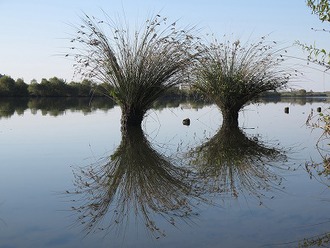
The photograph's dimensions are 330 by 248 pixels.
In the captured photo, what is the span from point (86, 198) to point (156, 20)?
528 centimetres

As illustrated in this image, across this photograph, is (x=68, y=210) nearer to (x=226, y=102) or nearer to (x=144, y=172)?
(x=144, y=172)

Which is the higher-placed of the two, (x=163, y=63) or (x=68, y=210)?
(x=163, y=63)

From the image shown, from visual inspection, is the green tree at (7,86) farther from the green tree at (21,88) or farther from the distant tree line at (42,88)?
the green tree at (21,88)

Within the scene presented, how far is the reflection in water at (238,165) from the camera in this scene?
333 centimetres

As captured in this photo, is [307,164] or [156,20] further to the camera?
[156,20]

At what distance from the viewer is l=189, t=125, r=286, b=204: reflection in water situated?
333 cm

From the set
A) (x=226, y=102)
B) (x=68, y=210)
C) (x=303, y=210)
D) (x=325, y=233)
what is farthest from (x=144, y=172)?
(x=226, y=102)

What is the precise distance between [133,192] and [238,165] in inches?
63.0

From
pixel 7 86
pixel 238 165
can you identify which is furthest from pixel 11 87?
pixel 238 165

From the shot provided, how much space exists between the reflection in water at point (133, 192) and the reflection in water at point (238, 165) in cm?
25

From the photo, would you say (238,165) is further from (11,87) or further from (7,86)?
(11,87)

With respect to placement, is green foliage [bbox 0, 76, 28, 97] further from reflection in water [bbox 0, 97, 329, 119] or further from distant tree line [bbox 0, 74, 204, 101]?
reflection in water [bbox 0, 97, 329, 119]

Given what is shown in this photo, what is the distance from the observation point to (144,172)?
12.4 ft

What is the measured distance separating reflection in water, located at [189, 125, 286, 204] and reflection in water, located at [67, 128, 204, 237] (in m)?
0.25
